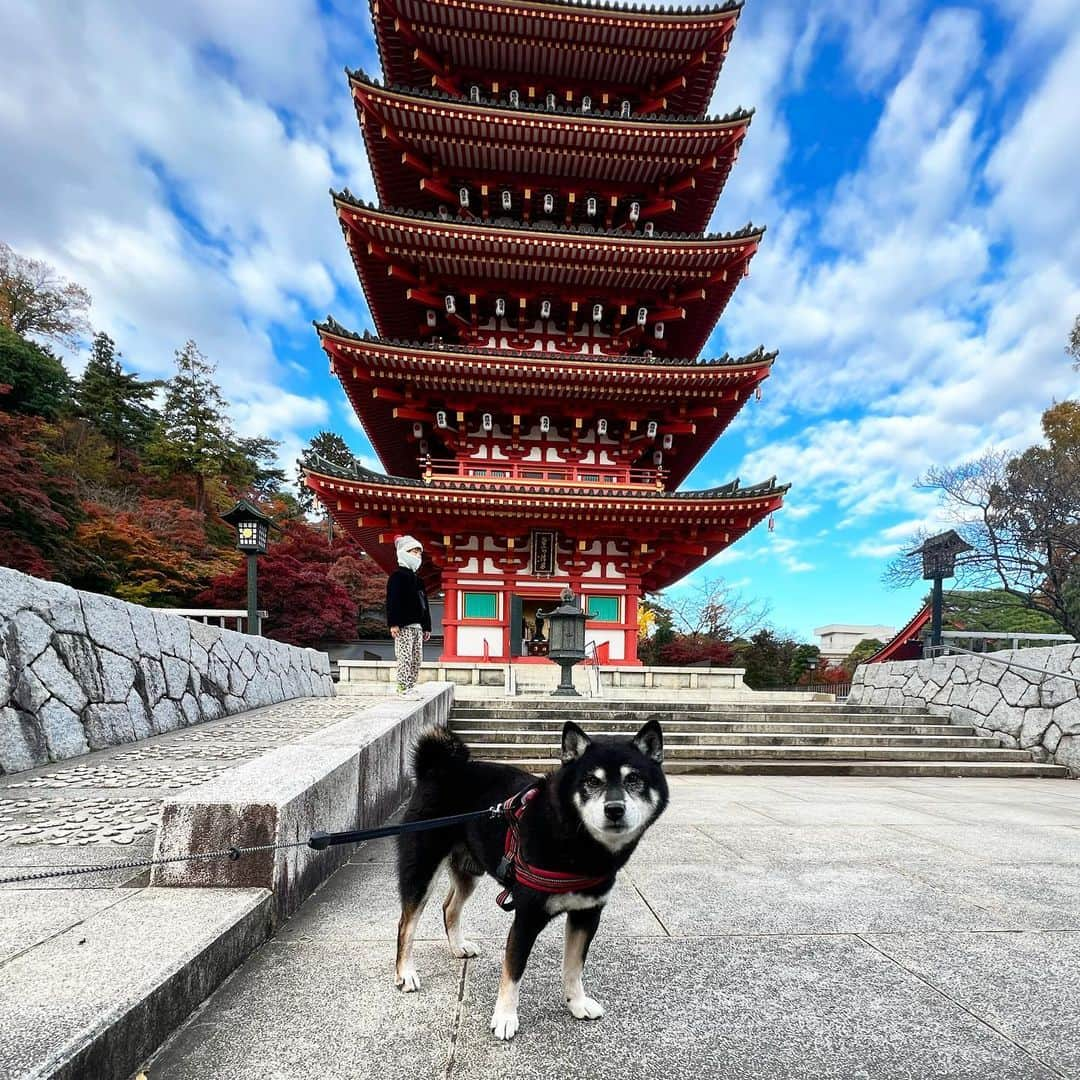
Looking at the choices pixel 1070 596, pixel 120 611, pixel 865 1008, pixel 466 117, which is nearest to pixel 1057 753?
pixel 865 1008

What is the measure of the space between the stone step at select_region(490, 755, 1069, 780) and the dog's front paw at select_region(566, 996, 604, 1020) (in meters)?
6.23

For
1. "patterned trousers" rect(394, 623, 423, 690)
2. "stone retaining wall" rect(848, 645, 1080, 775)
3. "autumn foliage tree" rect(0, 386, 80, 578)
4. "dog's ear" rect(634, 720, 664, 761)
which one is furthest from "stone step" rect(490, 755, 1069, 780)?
"autumn foliage tree" rect(0, 386, 80, 578)

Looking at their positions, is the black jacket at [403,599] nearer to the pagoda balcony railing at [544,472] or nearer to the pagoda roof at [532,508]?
the pagoda roof at [532,508]

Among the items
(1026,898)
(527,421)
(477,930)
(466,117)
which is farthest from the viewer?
(527,421)

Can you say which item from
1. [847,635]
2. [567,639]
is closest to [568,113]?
[567,639]

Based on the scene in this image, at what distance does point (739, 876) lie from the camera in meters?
3.79

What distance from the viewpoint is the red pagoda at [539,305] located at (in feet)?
47.9

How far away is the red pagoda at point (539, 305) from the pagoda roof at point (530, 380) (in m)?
0.05

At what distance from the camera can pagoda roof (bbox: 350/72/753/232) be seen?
14.7 m

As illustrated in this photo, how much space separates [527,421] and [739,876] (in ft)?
44.6

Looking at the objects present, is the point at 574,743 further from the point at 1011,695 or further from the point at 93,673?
the point at 1011,695

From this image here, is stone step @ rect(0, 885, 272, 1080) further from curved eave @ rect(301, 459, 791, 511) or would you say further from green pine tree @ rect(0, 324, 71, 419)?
green pine tree @ rect(0, 324, 71, 419)

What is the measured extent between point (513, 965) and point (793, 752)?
7.84 meters

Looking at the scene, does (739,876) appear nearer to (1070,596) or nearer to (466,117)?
(466,117)
